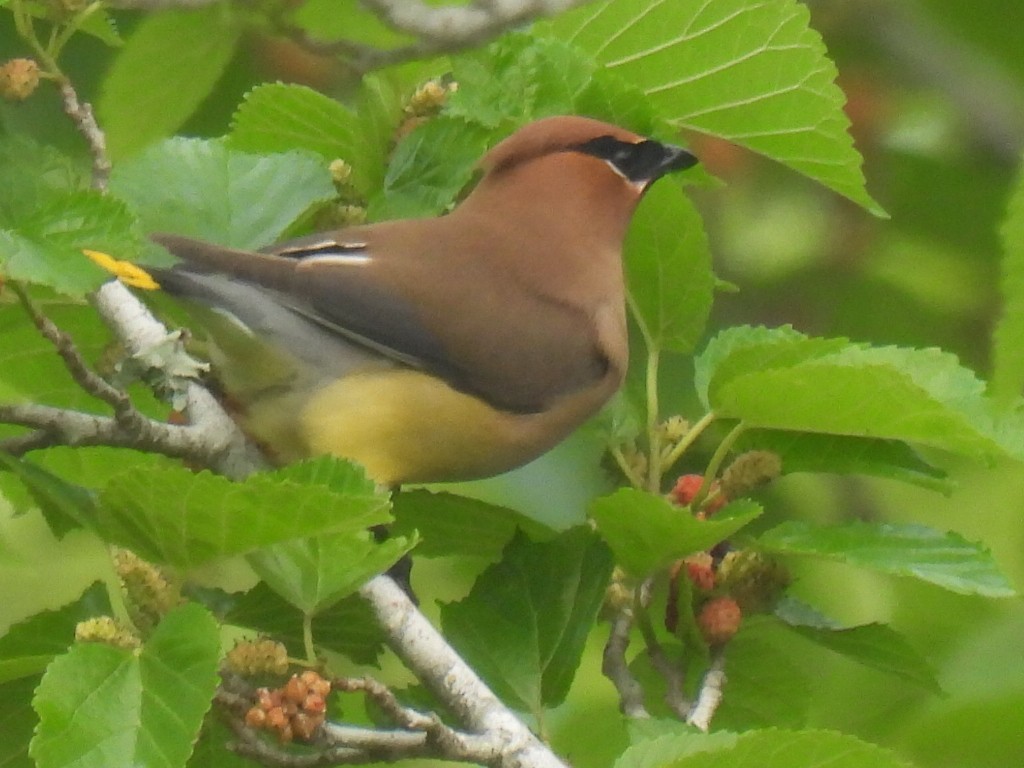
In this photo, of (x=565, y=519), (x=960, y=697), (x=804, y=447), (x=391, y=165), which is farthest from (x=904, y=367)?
(x=391, y=165)

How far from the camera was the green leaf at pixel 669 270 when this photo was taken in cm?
318

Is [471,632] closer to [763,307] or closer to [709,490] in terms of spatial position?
[709,490]

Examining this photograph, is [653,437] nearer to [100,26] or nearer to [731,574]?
[731,574]

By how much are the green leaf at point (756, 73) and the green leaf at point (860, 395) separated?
42cm

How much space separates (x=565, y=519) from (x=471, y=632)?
A: 56cm

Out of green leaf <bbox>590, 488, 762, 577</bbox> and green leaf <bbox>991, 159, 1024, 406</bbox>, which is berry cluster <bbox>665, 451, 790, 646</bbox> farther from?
green leaf <bbox>991, 159, 1024, 406</bbox>

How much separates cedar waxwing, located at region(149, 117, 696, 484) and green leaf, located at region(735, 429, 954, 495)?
0.48 meters

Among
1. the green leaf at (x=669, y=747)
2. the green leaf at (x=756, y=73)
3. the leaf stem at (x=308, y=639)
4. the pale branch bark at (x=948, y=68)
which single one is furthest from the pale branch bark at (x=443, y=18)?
the green leaf at (x=669, y=747)

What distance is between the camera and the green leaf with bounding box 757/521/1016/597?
2.72m

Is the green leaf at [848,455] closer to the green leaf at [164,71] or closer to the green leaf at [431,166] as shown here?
the green leaf at [431,166]

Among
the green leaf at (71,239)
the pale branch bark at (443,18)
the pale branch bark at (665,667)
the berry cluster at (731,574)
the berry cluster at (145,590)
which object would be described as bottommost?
the pale branch bark at (665,667)

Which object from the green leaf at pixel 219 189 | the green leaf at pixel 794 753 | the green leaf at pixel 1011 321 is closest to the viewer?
the green leaf at pixel 1011 321

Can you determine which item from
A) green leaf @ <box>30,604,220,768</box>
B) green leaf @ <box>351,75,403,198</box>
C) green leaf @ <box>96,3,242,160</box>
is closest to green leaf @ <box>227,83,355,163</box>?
green leaf @ <box>351,75,403,198</box>

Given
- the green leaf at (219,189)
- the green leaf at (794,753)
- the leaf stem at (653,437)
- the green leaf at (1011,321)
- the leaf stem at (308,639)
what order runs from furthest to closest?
1. the green leaf at (219,189)
2. the leaf stem at (653,437)
3. the leaf stem at (308,639)
4. the green leaf at (794,753)
5. the green leaf at (1011,321)
